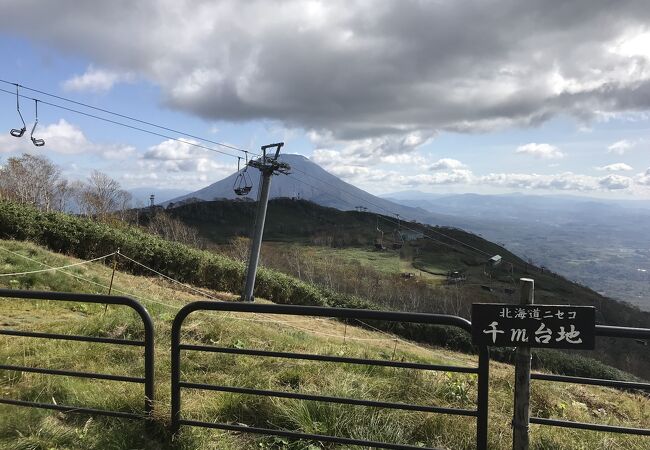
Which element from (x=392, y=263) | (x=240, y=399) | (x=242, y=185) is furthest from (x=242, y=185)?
(x=392, y=263)

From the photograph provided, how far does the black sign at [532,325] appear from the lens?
279cm

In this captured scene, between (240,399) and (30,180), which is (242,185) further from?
(30,180)

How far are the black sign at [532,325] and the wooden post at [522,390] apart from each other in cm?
13

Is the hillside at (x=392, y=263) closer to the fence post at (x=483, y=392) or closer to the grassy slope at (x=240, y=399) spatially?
the grassy slope at (x=240, y=399)

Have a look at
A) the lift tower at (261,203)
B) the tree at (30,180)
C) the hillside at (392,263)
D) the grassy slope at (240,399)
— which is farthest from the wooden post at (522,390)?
the tree at (30,180)

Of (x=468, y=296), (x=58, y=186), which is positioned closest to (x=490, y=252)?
(x=468, y=296)

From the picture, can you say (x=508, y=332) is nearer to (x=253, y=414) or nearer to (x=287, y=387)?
(x=253, y=414)

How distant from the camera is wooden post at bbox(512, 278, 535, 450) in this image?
2.96 m

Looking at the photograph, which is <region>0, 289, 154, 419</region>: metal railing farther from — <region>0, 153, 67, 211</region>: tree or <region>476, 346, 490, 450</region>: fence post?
<region>0, 153, 67, 211</region>: tree

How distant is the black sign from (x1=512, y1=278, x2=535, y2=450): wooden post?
0.42 ft

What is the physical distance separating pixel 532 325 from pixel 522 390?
0.48m

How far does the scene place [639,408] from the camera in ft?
24.0

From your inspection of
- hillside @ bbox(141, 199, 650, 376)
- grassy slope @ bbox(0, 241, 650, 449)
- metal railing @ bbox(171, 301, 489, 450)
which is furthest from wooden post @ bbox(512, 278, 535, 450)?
hillside @ bbox(141, 199, 650, 376)

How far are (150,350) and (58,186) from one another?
65912 millimetres
